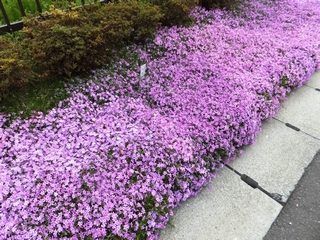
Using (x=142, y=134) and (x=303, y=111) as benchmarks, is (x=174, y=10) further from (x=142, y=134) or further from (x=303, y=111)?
(x=142, y=134)

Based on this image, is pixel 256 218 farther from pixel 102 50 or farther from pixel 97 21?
pixel 97 21

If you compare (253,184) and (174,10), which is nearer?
(253,184)

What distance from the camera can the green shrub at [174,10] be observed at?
15.1 feet

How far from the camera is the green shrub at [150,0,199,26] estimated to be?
4.59 m

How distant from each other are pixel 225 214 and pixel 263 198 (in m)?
0.50

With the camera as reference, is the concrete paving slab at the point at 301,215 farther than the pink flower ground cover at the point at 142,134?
Yes

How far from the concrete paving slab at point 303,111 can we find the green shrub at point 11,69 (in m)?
3.44

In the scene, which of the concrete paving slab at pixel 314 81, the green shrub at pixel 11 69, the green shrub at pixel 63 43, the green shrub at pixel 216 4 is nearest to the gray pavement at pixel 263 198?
the concrete paving slab at pixel 314 81

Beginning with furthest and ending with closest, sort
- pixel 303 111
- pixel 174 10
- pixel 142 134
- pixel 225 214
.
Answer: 1. pixel 174 10
2. pixel 303 111
3. pixel 142 134
4. pixel 225 214

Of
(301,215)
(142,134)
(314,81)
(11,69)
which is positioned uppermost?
(11,69)

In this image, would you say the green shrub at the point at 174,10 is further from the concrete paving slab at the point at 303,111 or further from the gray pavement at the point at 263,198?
the gray pavement at the point at 263,198

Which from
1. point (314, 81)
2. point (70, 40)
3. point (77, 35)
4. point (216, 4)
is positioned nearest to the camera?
point (70, 40)

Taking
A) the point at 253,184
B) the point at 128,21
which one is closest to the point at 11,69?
the point at 128,21

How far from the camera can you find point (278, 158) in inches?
131
